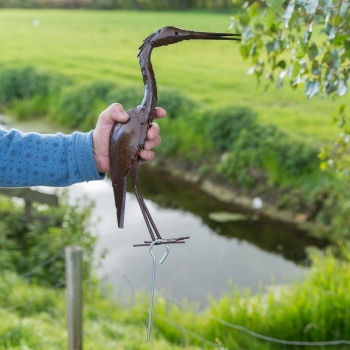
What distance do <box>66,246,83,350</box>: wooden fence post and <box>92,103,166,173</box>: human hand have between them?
1.30 m

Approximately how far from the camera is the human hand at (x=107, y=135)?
1168mm

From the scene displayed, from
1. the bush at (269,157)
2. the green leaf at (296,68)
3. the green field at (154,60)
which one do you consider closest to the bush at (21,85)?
the green field at (154,60)

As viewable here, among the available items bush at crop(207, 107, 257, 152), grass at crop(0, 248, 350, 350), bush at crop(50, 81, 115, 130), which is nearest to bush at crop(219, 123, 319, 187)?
bush at crop(207, 107, 257, 152)

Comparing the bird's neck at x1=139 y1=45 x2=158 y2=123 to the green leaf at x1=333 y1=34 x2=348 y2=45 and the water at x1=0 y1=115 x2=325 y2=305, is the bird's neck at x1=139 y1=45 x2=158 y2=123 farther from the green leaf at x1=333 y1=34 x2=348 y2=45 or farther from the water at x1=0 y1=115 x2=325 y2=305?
the water at x1=0 y1=115 x2=325 y2=305

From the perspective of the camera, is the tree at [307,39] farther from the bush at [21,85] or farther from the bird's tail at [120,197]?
the bush at [21,85]

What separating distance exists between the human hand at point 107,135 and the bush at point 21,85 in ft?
28.2

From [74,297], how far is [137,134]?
5.33 feet

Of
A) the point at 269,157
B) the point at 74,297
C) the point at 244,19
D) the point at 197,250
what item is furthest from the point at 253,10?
the point at 269,157

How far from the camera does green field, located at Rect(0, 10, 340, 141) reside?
7.59 metres

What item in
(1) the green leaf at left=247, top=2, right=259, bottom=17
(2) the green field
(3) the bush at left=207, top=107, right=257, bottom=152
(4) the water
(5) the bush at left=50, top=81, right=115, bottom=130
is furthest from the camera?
(5) the bush at left=50, top=81, right=115, bottom=130

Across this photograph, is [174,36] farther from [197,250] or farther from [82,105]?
[82,105]

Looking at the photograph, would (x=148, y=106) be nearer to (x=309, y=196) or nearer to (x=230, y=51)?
(x=309, y=196)

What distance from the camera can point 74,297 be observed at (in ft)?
8.41

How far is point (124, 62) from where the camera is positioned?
11680 millimetres
